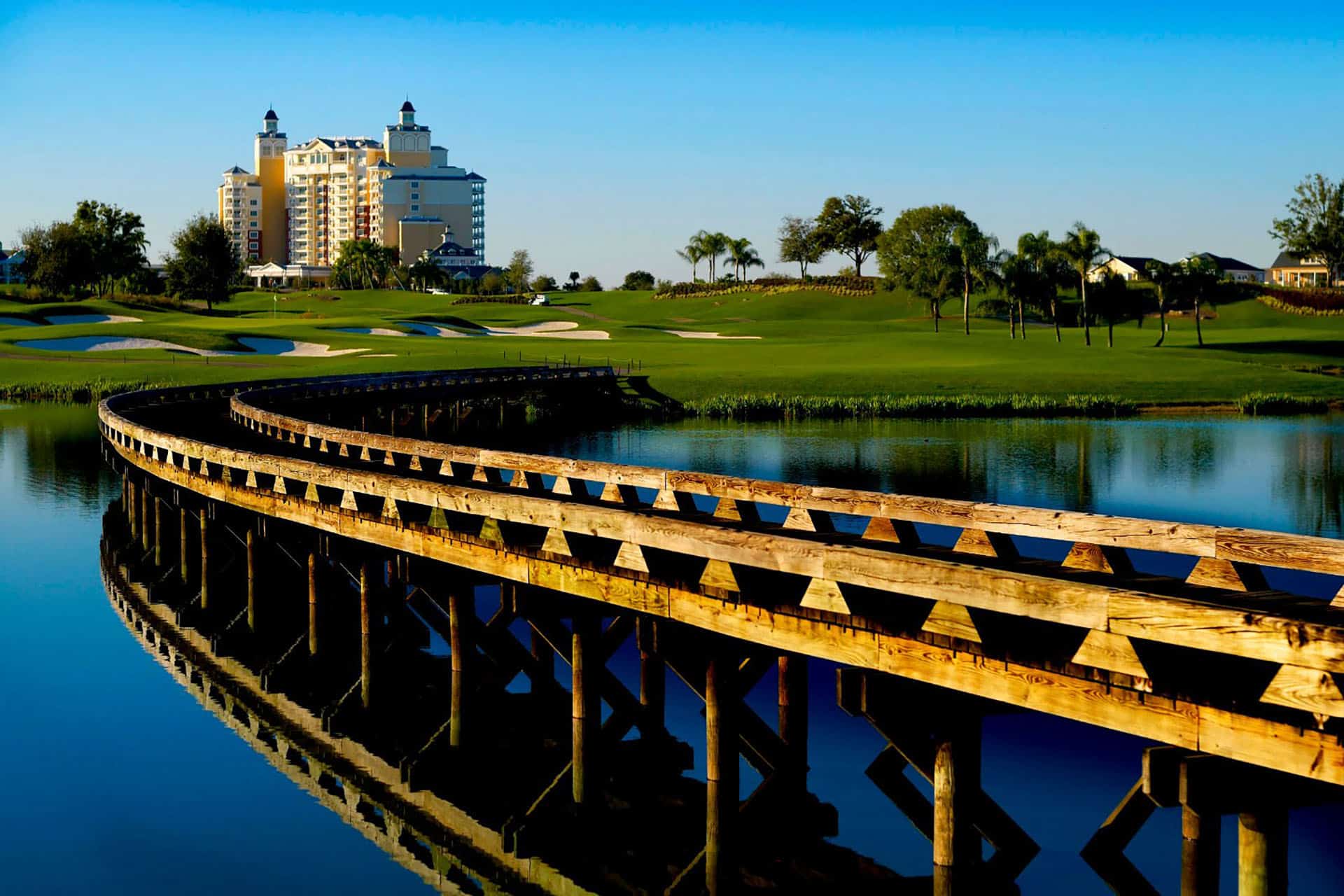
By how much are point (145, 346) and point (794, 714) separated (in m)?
85.2

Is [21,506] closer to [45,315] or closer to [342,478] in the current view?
[342,478]

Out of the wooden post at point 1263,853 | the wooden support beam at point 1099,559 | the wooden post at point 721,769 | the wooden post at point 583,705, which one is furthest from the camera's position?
the wooden post at point 583,705

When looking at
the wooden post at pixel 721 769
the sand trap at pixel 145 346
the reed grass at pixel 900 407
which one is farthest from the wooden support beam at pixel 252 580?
the sand trap at pixel 145 346

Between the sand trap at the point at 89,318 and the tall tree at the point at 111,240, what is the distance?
6336 centimetres

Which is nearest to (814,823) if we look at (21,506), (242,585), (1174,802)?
(1174,802)

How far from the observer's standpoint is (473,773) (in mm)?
18125

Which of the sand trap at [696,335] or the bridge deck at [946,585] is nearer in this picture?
the bridge deck at [946,585]

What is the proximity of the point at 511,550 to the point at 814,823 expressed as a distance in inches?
175

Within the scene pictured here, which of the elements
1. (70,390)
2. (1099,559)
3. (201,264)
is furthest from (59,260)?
(1099,559)

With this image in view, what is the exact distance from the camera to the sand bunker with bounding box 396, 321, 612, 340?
4847 inches

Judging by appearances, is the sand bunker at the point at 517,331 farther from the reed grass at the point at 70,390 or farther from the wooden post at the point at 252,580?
the wooden post at the point at 252,580

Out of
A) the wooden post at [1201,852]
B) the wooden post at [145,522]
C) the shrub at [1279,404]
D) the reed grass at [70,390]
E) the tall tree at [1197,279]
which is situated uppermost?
the tall tree at [1197,279]

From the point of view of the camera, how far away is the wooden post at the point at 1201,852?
981 centimetres

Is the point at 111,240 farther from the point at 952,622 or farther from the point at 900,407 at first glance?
the point at 952,622
